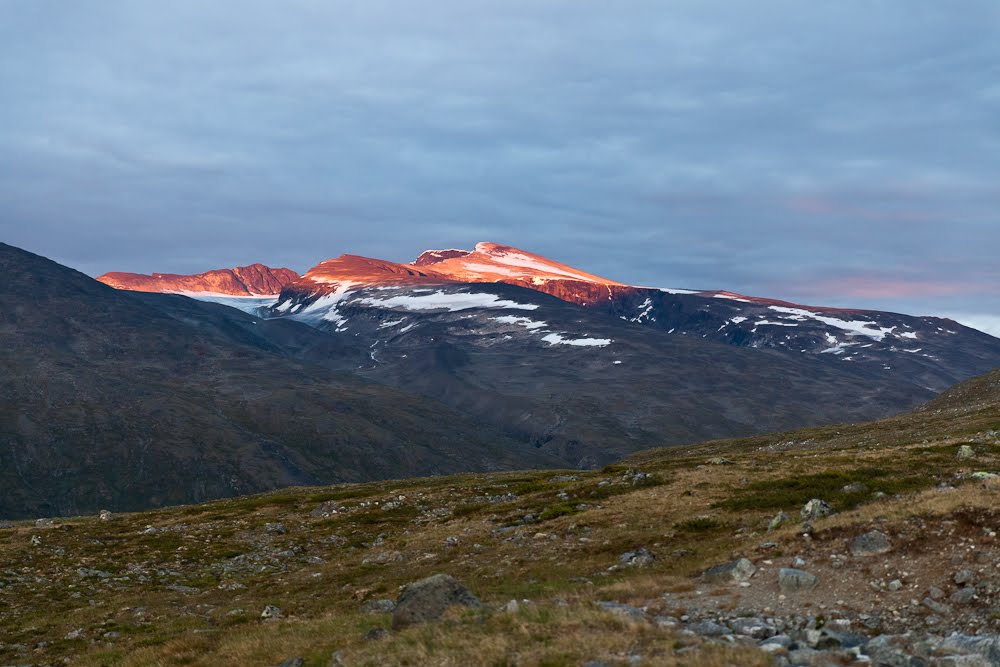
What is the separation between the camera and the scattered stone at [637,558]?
31.7m

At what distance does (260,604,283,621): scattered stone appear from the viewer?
31.1m

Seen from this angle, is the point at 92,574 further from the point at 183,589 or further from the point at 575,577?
the point at 575,577

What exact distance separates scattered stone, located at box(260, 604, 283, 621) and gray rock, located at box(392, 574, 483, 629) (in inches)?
405

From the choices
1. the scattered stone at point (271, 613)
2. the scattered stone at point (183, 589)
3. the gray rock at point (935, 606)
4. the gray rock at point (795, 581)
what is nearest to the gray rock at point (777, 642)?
the gray rock at point (795, 581)

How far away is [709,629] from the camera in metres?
20.1

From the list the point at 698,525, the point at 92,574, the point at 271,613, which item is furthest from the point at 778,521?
the point at 92,574

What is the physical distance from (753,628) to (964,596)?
5663 mm

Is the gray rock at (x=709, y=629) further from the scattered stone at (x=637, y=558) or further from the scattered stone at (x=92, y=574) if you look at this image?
the scattered stone at (x=92, y=574)

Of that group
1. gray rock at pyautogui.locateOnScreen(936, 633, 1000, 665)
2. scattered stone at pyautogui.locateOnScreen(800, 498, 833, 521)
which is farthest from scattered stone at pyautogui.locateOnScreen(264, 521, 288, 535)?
gray rock at pyautogui.locateOnScreen(936, 633, 1000, 665)

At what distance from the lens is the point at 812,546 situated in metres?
25.5

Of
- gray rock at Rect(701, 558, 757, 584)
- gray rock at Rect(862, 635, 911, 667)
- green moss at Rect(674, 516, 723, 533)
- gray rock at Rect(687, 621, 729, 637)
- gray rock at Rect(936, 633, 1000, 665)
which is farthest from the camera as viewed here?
green moss at Rect(674, 516, 723, 533)

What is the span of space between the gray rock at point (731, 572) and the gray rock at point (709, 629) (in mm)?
4122

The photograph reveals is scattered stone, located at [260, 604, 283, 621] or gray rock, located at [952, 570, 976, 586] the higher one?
gray rock, located at [952, 570, 976, 586]

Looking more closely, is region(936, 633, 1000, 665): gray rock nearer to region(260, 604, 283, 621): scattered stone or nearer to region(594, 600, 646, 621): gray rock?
region(594, 600, 646, 621): gray rock
